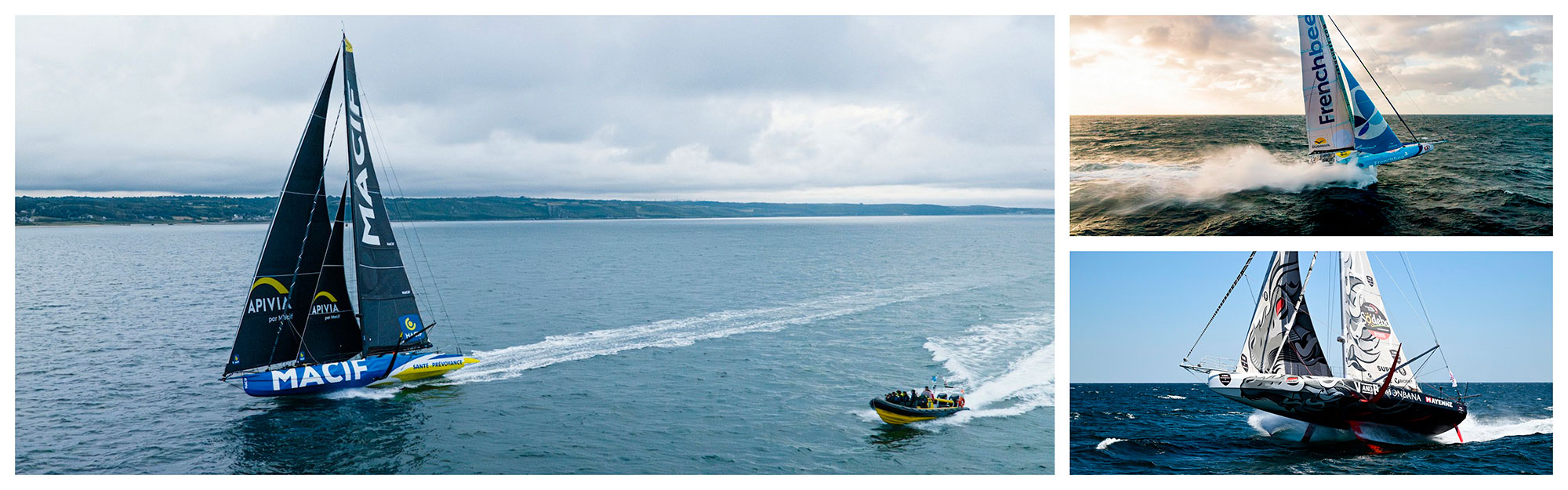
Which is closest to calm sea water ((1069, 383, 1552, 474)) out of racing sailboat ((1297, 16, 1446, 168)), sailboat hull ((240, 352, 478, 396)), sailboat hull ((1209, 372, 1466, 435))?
sailboat hull ((1209, 372, 1466, 435))

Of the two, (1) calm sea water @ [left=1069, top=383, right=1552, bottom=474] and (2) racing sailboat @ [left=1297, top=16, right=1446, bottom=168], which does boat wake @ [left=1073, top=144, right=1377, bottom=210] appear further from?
(1) calm sea water @ [left=1069, top=383, right=1552, bottom=474]

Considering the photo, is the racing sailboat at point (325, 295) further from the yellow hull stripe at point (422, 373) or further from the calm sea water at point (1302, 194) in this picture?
the calm sea water at point (1302, 194)

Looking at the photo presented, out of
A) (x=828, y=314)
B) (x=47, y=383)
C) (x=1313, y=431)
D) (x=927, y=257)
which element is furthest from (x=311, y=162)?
(x=927, y=257)

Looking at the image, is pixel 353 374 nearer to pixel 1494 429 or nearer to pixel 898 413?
pixel 898 413

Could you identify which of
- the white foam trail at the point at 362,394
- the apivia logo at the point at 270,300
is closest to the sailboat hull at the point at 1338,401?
the white foam trail at the point at 362,394

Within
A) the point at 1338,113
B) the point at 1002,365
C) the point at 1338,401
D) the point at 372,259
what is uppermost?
the point at 1338,113

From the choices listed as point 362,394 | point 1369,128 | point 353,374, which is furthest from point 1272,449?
point 353,374

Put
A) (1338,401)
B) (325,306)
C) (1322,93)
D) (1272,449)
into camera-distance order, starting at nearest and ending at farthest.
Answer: (1322,93), (1338,401), (1272,449), (325,306)
